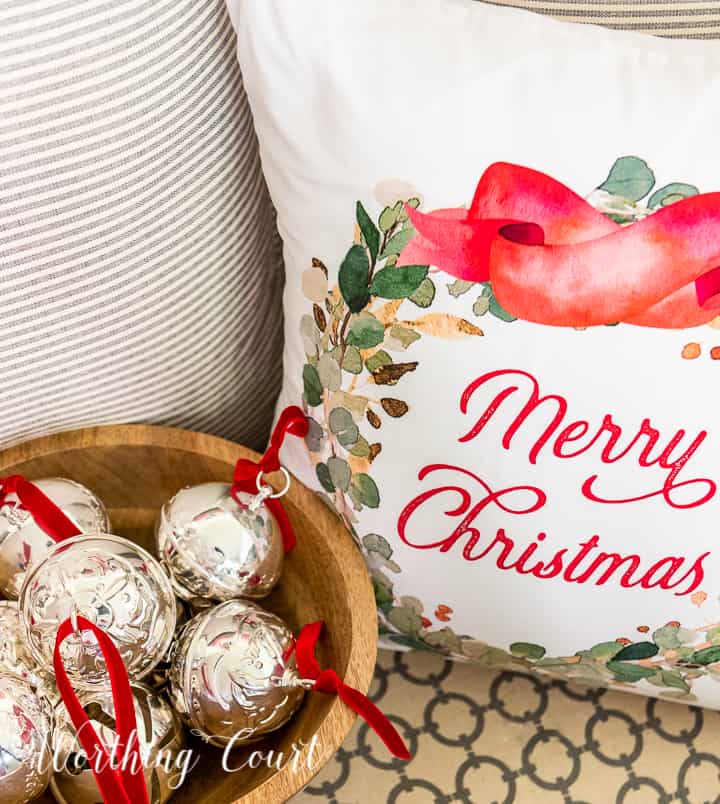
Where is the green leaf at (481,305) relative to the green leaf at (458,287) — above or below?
below

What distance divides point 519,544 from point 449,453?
0.27 feet

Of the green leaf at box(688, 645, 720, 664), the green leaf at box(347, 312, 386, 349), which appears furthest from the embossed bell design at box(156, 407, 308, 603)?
the green leaf at box(688, 645, 720, 664)

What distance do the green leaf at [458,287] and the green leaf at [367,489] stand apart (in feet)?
0.49

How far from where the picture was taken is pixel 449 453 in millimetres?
553

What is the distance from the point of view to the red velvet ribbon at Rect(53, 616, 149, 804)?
0.51m

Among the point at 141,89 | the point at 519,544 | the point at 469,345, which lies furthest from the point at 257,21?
the point at 519,544

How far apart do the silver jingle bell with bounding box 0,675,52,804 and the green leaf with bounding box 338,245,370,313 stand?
322 millimetres

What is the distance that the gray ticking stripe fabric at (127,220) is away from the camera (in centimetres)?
53

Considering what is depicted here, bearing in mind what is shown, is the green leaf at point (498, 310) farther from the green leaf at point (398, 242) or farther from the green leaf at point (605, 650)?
the green leaf at point (605, 650)

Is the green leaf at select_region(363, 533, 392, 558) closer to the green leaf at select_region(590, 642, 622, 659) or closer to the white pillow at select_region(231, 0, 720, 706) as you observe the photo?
the white pillow at select_region(231, 0, 720, 706)

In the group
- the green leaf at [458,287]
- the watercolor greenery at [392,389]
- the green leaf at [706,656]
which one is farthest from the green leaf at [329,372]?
the green leaf at [706,656]

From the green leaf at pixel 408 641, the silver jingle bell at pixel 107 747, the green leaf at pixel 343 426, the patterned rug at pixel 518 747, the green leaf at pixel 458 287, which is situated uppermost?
the green leaf at pixel 458 287

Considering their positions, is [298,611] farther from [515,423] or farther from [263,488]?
[515,423]

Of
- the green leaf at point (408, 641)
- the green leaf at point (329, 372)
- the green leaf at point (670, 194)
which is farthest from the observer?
the green leaf at point (408, 641)
